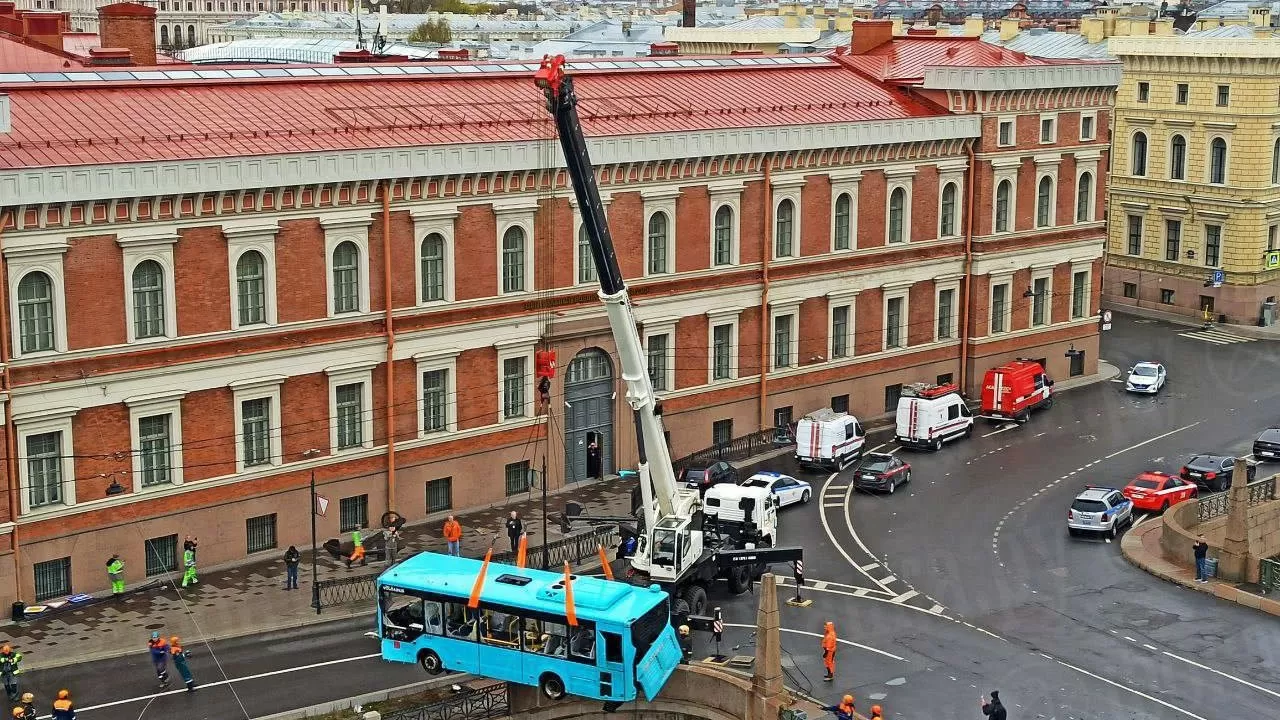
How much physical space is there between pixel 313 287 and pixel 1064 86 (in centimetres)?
3823

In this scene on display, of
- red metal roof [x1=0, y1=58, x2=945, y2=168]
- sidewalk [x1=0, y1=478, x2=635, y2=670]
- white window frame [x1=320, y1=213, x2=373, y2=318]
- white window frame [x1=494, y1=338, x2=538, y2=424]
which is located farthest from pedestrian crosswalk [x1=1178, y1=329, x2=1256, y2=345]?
white window frame [x1=320, y1=213, x2=373, y2=318]

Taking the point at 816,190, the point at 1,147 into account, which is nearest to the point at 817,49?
the point at 816,190

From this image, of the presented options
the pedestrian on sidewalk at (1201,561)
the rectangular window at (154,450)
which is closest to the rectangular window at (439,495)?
the rectangular window at (154,450)

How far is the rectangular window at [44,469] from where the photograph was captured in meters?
53.0

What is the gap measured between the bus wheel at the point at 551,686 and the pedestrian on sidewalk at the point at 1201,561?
23363mm

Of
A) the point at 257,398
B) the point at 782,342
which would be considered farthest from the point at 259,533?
the point at 782,342

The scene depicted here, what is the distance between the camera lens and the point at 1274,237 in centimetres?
9969

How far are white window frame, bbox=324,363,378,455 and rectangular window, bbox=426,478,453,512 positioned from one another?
3170 millimetres

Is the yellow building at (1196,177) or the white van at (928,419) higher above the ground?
the yellow building at (1196,177)

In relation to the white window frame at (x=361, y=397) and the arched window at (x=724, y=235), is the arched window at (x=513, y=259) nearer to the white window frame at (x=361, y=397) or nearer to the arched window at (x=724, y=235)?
the white window frame at (x=361, y=397)

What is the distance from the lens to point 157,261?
5512 centimetres

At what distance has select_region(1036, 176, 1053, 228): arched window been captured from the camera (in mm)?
82125

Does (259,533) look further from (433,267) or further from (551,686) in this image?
(551,686)

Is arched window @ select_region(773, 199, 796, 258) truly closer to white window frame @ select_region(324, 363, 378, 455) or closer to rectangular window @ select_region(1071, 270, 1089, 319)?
rectangular window @ select_region(1071, 270, 1089, 319)
